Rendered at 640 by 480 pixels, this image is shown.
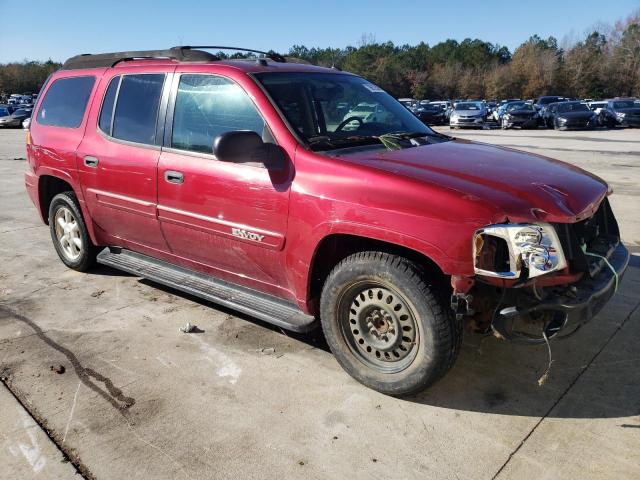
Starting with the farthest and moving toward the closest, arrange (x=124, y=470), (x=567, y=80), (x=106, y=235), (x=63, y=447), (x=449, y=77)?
(x=449, y=77)
(x=567, y=80)
(x=106, y=235)
(x=63, y=447)
(x=124, y=470)

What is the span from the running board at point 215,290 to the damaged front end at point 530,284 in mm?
1071

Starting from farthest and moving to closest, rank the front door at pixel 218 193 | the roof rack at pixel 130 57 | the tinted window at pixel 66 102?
the tinted window at pixel 66 102
the roof rack at pixel 130 57
the front door at pixel 218 193

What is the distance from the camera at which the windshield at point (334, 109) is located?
355 cm

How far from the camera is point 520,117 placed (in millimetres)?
27266

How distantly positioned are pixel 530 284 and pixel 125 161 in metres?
3.09

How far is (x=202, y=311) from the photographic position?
4.44 metres

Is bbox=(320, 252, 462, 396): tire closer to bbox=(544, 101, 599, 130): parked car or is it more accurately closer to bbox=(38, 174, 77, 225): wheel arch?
bbox=(38, 174, 77, 225): wheel arch

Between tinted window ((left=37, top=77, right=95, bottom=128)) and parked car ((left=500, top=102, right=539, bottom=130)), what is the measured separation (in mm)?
25561

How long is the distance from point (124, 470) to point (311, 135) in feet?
7.03

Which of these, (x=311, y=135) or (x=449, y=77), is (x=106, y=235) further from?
(x=449, y=77)

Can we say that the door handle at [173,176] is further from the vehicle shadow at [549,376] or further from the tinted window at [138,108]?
the vehicle shadow at [549,376]

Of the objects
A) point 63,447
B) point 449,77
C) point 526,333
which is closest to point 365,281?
point 526,333

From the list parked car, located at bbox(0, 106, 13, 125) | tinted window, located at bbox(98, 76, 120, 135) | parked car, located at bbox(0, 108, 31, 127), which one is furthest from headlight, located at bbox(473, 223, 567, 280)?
parked car, located at bbox(0, 106, 13, 125)

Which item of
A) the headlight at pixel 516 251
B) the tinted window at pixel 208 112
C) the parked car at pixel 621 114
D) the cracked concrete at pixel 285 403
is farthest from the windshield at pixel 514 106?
the headlight at pixel 516 251
